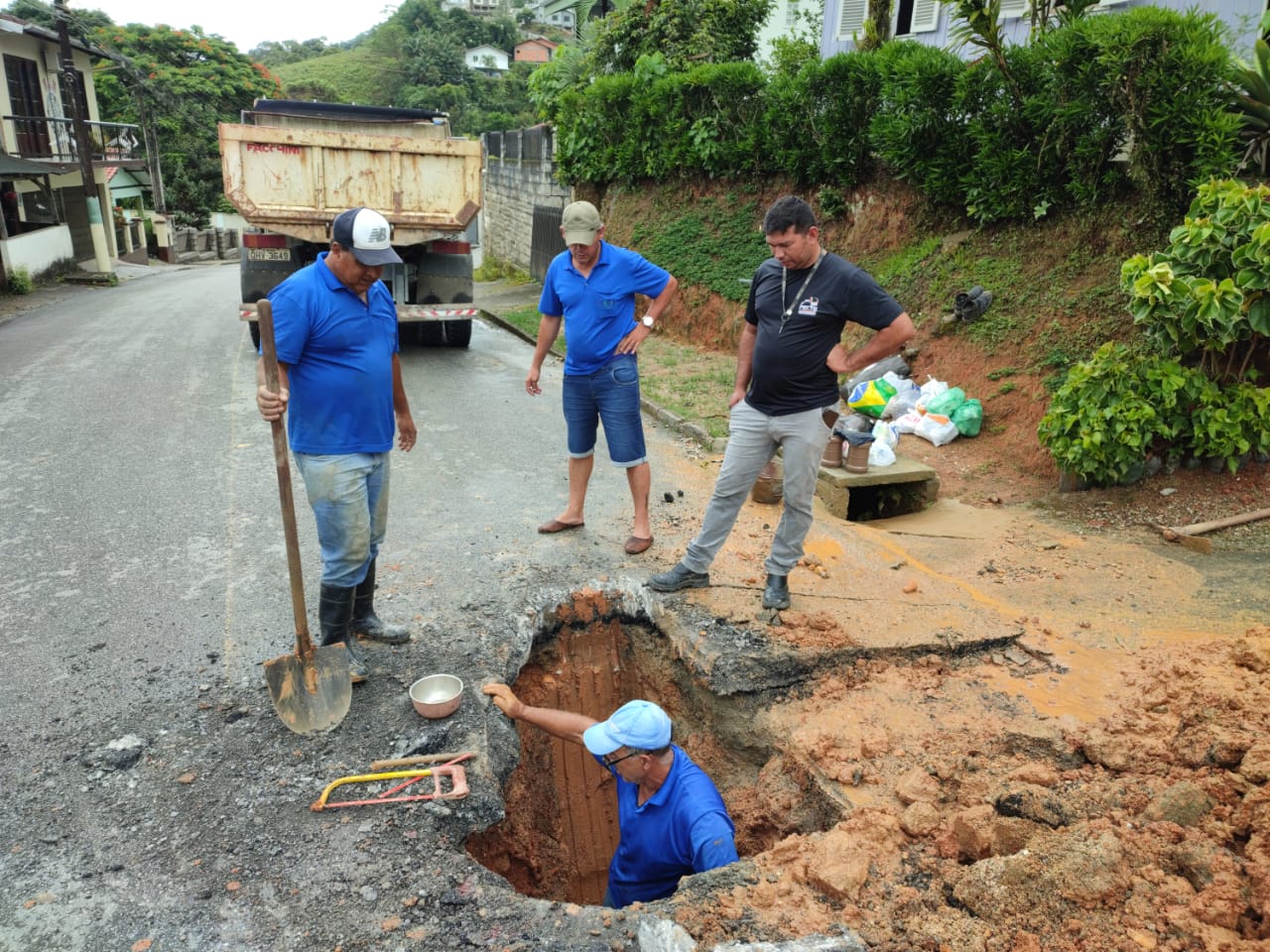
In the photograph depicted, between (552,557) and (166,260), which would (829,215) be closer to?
(552,557)

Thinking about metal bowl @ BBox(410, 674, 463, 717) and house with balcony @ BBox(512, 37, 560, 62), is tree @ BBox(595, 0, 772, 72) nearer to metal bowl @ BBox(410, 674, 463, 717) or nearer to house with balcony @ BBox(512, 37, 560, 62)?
metal bowl @ BBox(410, 674, 463, 717)

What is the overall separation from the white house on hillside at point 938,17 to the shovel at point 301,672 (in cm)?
903

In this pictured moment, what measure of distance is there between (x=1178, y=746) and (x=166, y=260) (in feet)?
110

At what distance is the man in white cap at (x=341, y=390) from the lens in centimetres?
346

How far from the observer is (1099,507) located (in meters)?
5.84

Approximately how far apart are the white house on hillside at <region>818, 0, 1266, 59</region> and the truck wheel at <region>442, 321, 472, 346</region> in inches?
239

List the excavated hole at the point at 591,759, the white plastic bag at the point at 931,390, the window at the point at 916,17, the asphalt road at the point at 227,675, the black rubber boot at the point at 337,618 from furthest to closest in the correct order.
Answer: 1. the window at the point at 916,17
2. the white plastic bag at the point at 931,390
3. the black rubber boot at the point at 337,618
4. the excavated hole at the point at 591,759
5. the asphalt road at the point at 227,675

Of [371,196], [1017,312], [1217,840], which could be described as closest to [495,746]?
[1217,840]

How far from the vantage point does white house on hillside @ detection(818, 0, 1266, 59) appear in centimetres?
939

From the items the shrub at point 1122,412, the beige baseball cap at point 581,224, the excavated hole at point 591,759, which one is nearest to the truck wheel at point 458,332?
the beige baseball cap at point 581,224

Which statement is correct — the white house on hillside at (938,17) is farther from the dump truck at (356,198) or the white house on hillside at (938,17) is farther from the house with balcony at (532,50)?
the house with balcony at (532,50)

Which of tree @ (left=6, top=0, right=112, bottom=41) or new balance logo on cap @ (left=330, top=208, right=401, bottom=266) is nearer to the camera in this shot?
new balance logo on cap @ (left=330, top=208, right=401, bottom=266)

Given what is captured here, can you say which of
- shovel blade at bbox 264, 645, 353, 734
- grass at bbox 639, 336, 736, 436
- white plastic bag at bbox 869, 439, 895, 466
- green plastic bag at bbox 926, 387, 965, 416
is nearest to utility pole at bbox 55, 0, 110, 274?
grass at bbox 639, 336, 736, 436

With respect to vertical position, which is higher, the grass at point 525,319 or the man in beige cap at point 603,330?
the man in beige cap at point 603,330
